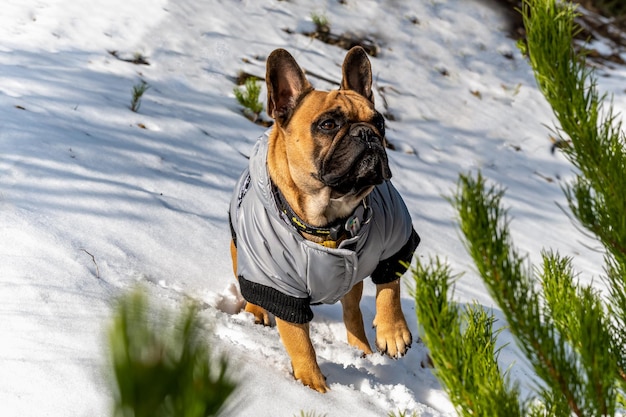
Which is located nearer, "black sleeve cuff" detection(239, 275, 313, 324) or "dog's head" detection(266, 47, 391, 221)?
"black sleeve cuff" detection(239, 275, 313, 324)

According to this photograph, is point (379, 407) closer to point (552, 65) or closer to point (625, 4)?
point (552, 65)

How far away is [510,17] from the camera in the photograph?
8.17 meters

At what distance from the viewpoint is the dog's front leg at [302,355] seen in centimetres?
234

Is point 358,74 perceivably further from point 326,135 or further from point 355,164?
point 355,164

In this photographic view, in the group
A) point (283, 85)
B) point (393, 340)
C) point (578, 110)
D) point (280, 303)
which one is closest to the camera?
point (578, 110)

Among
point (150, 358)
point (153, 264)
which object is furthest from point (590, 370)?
point (153, 264)

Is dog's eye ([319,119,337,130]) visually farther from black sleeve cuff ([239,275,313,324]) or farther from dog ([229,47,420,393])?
black sleeve cuff ([239,275,313,324])

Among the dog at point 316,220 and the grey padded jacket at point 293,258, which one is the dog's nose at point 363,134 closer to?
the dog at point 316,220

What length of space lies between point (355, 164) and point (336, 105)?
1.11 ft

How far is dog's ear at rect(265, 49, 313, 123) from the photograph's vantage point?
2.87 meters

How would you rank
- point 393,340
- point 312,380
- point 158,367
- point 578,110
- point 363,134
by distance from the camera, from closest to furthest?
point 158,367 < point 578,110 < point 312,380 < point 393,340 < point 363,134

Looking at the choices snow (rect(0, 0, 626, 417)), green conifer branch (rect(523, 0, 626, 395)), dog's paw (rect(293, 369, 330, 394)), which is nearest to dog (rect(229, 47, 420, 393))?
dog's paw (rect(293, 369, 330, 394))

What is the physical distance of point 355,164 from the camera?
8.66ft

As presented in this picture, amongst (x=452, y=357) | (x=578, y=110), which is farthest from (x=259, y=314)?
(x=578, y=110)
